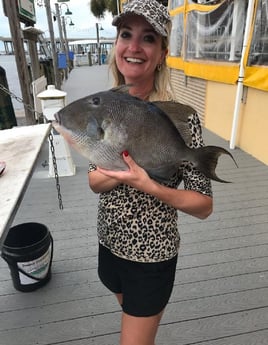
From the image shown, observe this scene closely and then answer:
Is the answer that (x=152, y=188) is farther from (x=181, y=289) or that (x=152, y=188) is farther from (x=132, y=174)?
(x=181, y=289)

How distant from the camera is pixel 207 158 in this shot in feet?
3.29

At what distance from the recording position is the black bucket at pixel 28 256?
2.16 meters

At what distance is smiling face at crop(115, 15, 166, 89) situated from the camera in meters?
1.11

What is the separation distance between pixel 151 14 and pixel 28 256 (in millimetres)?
1749

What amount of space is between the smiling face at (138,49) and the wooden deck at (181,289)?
5.21ft

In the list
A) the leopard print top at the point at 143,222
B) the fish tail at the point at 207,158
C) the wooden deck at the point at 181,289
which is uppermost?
the fish tail at the point at 207,158

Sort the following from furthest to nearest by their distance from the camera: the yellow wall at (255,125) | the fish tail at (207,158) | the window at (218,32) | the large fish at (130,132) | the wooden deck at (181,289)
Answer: the window at (218,32) < the yellow wall at (255,125) < the wooden deck at (181,289) < the fish tail at (207,158) < the large fish at (130,132)

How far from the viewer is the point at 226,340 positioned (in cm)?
190

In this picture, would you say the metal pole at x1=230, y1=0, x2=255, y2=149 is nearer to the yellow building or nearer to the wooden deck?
the yellow building

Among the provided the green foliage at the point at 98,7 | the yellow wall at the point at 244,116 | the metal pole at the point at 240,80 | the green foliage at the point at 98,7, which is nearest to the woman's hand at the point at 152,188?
the yellow wall at the point at 244,116

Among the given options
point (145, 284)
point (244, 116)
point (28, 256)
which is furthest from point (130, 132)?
point (244, 116)

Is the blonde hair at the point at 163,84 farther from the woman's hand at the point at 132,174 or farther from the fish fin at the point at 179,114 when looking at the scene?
the woman's hand at the point at 132,174

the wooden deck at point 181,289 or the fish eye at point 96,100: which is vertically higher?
the fish eye at point 96,100

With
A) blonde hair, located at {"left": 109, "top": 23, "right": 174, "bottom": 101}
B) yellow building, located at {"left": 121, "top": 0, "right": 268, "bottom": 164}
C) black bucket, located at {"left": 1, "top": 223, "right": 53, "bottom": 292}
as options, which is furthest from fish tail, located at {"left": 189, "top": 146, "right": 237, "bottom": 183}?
yellow building, located at {"left": 121, "top": 0, "right": 268, "bottom": 164}
